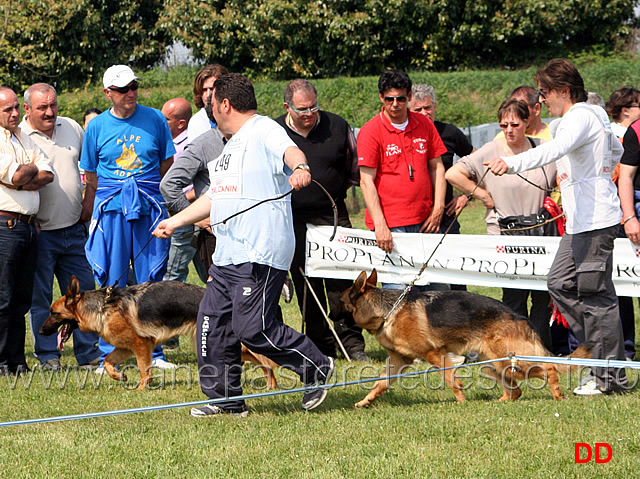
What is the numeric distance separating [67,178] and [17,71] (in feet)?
101

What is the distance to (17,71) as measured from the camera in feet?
113

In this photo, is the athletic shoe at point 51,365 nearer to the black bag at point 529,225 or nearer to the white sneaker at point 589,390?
the black bag at point 529,225

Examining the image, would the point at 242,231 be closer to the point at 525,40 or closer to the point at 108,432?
the point at 108,432

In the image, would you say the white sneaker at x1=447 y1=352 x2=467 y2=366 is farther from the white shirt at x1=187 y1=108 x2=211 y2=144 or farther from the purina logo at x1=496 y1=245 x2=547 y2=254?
the white shirt at x1=187 y1=108 x2=211 y2=144

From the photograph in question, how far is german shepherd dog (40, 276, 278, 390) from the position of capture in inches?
245

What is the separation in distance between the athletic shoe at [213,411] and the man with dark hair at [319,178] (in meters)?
1.70

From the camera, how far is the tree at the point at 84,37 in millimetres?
34188

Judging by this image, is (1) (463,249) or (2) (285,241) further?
(1) (463,249)

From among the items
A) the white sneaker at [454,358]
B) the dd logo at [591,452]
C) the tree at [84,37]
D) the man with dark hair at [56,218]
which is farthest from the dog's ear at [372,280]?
the tree at [84,37]

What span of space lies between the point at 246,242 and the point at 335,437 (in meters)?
1.26

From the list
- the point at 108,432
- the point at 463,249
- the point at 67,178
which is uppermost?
the point at 67,178

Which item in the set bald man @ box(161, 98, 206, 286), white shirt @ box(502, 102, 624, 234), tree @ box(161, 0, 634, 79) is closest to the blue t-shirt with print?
bald man @ box(161, 98, 206, 286)

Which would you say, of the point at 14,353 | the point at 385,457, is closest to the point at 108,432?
the point at 385,457

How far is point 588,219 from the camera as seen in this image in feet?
17.0
